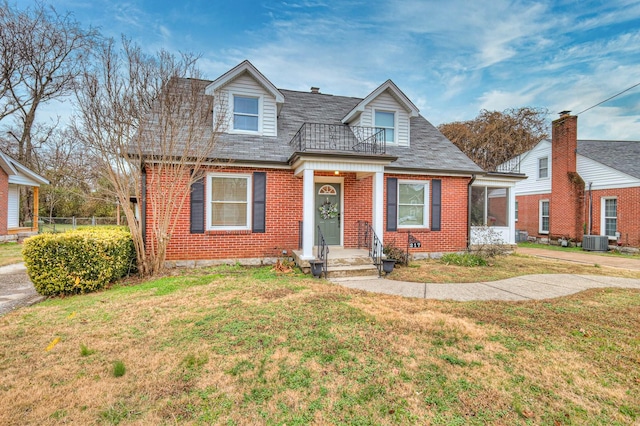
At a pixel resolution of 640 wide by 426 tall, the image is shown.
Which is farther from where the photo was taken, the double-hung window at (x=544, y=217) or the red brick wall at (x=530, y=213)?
the red brick wall at (x=530, y=213)

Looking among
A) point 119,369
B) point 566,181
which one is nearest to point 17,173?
point 119,369

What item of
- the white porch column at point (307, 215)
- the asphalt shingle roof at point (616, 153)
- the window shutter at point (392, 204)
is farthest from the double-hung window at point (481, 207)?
the white porch column at point (307, 215)

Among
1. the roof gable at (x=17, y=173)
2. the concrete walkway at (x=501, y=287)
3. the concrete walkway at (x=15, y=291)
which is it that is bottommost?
the concrete walkway at (x=15, y=291)

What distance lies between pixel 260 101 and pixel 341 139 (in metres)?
3.13

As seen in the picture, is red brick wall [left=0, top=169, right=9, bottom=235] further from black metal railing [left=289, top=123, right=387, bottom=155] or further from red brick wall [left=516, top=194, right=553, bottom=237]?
red brick wall [left=516, top=194, right=553, bottom=237]

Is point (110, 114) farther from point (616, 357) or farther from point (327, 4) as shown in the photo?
point (616, 357)

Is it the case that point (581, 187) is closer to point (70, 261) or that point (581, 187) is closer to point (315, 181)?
point (315, 181)

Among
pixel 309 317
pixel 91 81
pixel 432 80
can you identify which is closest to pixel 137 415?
pixel 309 317

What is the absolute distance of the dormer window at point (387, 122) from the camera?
10703 millimetres

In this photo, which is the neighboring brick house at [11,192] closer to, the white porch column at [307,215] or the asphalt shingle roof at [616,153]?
the white porch column at [307,215]

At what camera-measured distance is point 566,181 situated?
51.8 ft

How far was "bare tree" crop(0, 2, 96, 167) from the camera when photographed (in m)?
17.3

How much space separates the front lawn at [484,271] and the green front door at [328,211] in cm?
243

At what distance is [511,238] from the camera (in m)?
11.3
